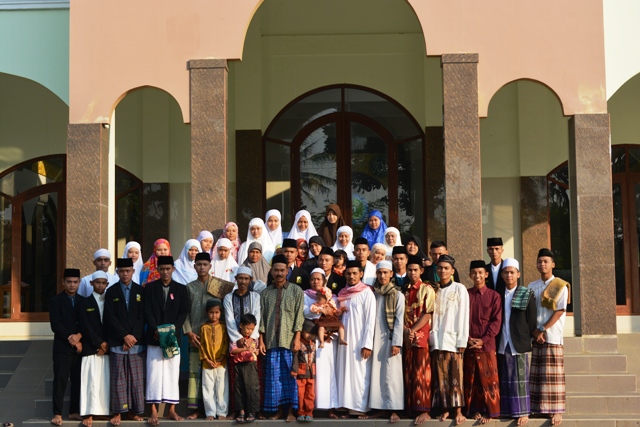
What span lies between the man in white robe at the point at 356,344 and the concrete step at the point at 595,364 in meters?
2.49

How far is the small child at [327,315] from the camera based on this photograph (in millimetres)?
10852

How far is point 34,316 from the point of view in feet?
51.0

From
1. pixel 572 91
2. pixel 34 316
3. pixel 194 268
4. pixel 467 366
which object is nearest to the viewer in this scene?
pixel 467 366

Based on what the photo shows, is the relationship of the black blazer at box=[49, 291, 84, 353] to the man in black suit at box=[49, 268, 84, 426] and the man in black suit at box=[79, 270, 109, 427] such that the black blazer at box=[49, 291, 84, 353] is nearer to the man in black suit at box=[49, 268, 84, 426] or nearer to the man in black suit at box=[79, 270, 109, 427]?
the man in black suit at box=[49, 268, 84, 426]

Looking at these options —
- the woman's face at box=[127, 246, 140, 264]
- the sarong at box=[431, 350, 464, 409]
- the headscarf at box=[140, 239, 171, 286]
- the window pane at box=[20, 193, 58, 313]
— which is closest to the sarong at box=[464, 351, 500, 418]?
the sarong at box=[431, 350, 464, 409]

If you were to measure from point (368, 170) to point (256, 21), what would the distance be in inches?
118

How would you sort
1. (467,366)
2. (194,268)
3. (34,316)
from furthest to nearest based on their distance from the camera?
(34,316) → (194,268) → (467,366)

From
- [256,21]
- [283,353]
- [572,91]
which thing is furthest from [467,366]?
[256,21]

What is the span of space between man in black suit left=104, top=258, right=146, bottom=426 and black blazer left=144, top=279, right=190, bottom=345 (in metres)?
0.09

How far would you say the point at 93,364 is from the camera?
1095 centimetres

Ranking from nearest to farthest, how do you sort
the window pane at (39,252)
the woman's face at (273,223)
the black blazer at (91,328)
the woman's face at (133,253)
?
1. the black blazer at (91,328)
2. the woman's face at (133,253)
3. the woman's face at (273,223)
4. the window pane at (39,252)

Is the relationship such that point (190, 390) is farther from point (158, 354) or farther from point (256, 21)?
point (256, 21)

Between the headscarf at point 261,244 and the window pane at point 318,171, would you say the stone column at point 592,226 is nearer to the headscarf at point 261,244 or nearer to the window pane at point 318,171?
the headscarf at point 261,244

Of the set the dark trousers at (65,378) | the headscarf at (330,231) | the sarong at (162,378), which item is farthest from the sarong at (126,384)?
the headscarf at (330,231)
